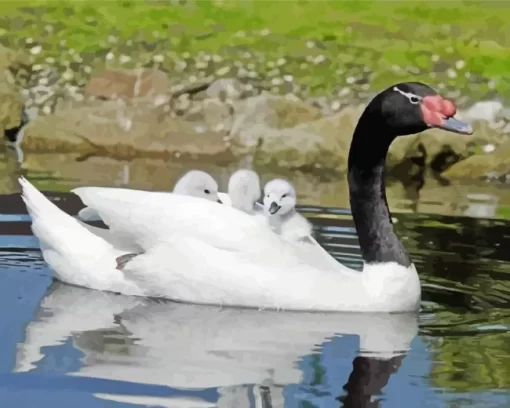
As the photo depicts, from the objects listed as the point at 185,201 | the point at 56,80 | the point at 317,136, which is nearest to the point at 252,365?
the point at 185,201

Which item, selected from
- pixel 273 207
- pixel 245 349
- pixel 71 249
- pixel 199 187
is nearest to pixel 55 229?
pixel 71 249

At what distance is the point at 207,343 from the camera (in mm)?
8195

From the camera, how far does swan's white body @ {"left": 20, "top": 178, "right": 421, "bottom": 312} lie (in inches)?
356

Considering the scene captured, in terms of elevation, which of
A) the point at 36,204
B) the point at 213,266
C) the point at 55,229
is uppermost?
the point at 36,204

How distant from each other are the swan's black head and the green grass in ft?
37.2

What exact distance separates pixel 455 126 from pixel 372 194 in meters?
0.88

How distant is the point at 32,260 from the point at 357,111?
8551 mm

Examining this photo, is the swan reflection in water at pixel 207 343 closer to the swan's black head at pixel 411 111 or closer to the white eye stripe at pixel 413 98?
the swan's black head at pixel 411 111

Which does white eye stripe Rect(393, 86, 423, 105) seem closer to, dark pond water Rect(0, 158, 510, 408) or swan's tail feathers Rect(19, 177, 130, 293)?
dark pond water Rect(0, 158, 510, 408)

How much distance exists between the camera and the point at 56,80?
21.2m

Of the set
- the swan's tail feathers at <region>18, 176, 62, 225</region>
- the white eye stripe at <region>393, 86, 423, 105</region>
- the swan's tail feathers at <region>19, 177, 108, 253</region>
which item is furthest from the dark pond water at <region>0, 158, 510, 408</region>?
the white eye stripe at <region>393, 86, 423, 105</region>

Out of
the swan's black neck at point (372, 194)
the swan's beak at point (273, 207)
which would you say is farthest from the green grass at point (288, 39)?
the swan's black neck at point (372, 194)

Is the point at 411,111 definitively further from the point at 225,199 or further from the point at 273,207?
the point at 225,199

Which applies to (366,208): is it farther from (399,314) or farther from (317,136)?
(317,136)
